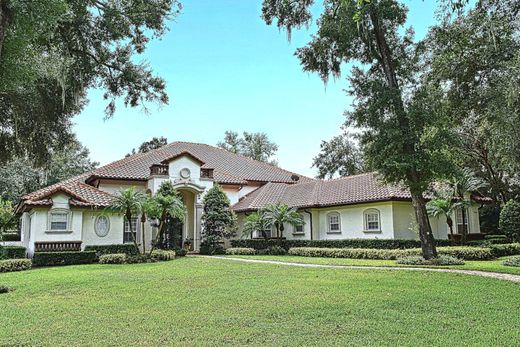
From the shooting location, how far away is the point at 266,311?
743 centimetres

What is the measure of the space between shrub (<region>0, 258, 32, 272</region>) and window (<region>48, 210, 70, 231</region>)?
322 cm

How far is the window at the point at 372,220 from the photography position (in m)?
22.6

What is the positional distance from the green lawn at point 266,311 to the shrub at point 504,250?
984 centimetres

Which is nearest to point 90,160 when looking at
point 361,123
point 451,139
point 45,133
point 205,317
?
point 45,133

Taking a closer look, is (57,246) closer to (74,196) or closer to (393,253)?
(74,196)

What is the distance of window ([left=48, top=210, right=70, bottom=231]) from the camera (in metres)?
20.4

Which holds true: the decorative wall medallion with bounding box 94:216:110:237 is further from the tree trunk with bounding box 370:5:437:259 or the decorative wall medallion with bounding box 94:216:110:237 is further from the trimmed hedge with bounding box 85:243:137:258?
the tree trunk with bounding box 370:5:437:259

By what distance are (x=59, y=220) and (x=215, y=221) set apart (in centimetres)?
864

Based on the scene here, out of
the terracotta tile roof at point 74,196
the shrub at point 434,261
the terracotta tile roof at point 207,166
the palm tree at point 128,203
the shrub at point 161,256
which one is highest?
the terracotta tile roof at point 207,166

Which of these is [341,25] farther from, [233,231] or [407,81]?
[233,231]

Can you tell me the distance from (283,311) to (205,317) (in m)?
1.38

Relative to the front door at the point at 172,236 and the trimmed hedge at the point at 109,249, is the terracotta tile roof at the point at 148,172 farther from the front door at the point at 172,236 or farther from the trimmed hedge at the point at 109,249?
the front door at the point at 172,236

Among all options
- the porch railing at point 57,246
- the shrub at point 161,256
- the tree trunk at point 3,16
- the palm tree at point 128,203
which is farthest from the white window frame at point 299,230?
the tree trunk at point 3,16

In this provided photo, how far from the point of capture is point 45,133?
44.8 ft
